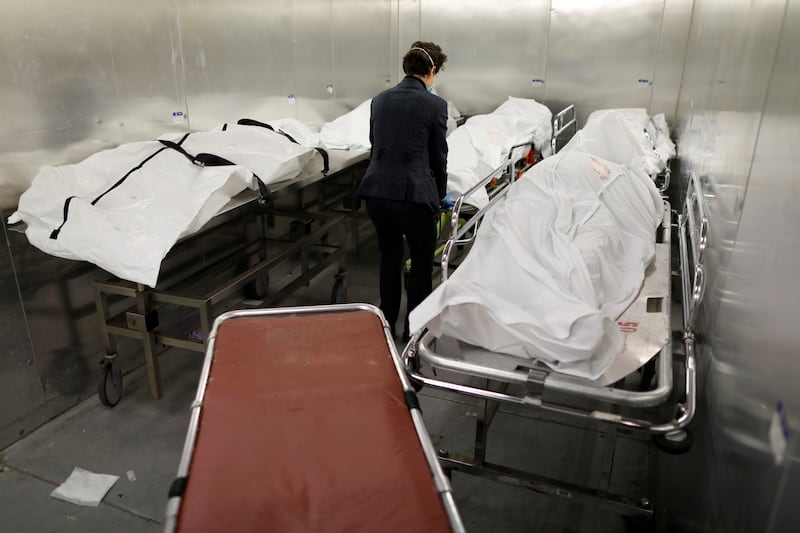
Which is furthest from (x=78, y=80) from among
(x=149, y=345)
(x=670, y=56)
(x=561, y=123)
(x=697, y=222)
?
(x=670, y=56)

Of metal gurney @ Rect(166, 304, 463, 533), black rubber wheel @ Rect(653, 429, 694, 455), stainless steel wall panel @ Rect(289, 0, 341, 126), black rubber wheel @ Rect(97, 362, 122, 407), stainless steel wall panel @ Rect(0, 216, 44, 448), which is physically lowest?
black rubber wheel @ Rect(97, 362, 122, 407)

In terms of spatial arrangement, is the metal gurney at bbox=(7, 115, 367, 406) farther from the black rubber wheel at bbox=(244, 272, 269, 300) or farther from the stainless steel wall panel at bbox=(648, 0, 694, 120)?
the stainless steel wall panel at bbox=(648, 0, 694, 120)

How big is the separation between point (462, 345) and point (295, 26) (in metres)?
3.60

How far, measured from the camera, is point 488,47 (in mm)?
6172

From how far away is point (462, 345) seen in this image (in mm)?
1795

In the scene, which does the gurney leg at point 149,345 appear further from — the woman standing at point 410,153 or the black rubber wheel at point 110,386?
the woman standing at point 410,153

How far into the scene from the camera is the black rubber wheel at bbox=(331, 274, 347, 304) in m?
4.07

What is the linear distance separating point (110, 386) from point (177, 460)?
620 millimetres

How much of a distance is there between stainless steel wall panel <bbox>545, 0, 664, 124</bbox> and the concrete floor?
4.08 metres

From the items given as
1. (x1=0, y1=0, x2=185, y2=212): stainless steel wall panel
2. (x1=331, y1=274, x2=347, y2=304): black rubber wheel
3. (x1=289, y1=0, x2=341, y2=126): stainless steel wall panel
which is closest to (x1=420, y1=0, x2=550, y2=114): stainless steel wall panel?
(x1=289, y1=0, x2=341, y2=126): stainless steel wall panel

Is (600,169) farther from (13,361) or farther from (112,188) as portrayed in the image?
(13,361)

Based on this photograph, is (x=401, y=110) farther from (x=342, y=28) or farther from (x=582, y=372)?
(x=342, y=28)

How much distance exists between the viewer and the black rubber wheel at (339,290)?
4.07m

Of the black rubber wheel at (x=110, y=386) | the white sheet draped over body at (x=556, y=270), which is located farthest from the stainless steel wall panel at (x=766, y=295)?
the black rubber wheel at (x=110, y=386)
